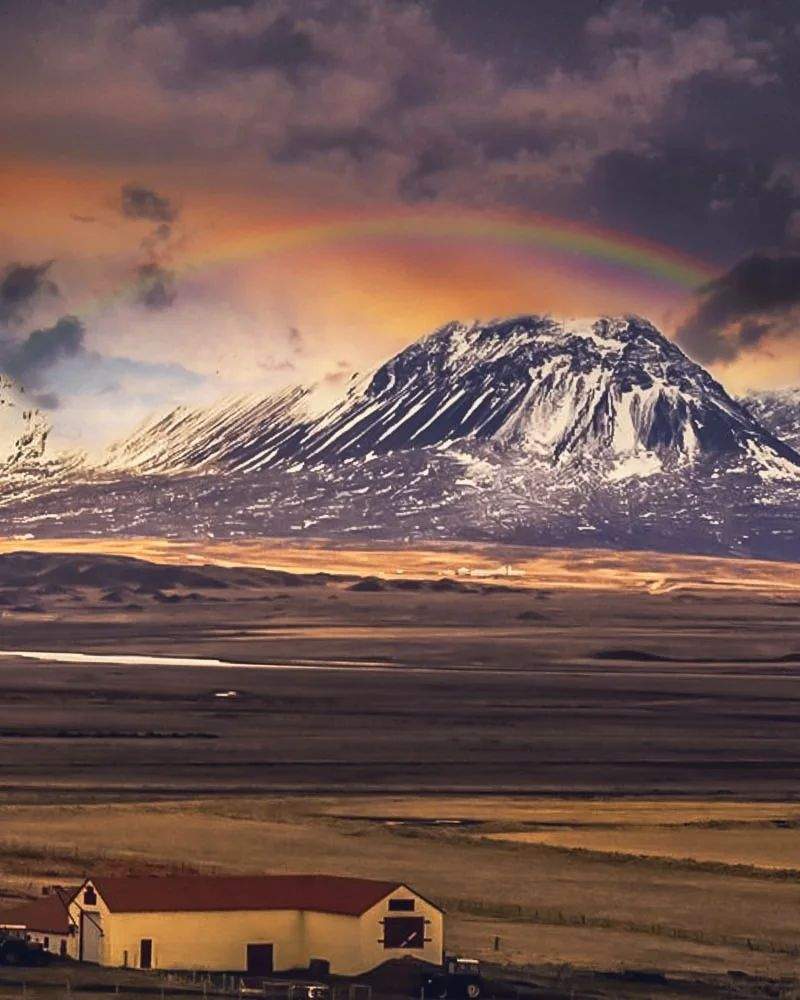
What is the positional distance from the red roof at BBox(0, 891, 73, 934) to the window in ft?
22.8

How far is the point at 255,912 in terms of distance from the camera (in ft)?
188

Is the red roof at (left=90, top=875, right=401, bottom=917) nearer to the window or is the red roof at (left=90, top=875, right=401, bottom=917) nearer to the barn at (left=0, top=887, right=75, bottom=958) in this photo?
the window

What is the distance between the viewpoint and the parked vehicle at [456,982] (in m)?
53.6

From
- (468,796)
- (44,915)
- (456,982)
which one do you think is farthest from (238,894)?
(468,796)

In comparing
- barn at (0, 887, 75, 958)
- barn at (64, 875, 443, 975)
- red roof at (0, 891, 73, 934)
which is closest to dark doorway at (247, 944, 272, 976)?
barn at (64, 875, 443, 975)

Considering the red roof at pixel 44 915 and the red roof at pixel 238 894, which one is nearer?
the red roof at pixel 238 894

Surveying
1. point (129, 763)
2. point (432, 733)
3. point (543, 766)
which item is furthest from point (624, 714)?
point (129, 763)

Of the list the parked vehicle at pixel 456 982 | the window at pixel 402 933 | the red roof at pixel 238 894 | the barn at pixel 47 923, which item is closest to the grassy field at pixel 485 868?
the window at pixel 402 933

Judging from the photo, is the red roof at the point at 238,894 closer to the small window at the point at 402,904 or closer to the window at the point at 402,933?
the small window at the point at 402,904

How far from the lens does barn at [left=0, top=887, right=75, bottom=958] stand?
191 ft

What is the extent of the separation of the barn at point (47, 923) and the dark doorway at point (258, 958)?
3.96 m

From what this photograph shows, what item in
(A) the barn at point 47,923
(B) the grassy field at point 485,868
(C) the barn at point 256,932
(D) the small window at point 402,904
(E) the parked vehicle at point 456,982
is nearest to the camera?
(E) the parked vehicle at point 456,982

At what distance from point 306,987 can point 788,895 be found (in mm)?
18194

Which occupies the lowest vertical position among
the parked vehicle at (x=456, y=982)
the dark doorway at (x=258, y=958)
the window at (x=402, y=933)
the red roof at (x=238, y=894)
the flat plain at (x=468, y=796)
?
the parked vehicle at (x=456, y=982)
